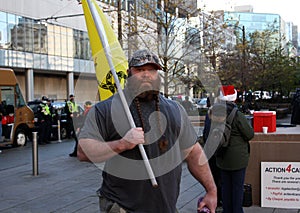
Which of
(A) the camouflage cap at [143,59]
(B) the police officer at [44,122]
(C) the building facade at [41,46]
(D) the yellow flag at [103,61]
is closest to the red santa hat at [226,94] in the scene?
(D) the yellow flag at [103,61]

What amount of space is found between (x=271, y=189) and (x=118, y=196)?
419 centimetres

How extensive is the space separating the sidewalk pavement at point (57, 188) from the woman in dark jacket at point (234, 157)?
989mm

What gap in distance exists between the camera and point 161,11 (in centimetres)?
1578

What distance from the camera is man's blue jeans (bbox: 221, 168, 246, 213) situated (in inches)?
220

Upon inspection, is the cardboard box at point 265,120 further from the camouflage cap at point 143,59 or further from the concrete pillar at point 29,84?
the concrete pillar at point 29,84

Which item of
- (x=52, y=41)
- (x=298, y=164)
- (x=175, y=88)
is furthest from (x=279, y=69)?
(x=175, y=88)

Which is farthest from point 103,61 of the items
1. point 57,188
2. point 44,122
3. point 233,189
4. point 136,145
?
point 44,122

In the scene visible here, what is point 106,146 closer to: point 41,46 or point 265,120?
point 265,120

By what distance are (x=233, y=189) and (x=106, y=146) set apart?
3.21m

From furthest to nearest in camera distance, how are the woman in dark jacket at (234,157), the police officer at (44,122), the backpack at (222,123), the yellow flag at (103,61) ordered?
the police officer at (44,122)
the woman in dark jacket at (234,157)
the backpack at (222,123)
the yellow flag at (103,61)

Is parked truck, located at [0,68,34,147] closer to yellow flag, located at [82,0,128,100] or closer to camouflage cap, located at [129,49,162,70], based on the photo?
yellow flag, located at [82,0,128,100]

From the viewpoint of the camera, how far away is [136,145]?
9.43ft

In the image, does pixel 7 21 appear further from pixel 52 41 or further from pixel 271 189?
pixel 271 189

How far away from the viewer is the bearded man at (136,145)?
293 centimetres
